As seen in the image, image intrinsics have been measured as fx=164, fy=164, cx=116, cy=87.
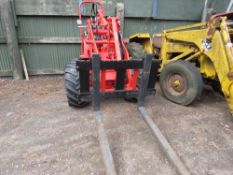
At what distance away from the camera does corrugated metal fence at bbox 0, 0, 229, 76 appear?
4.27m

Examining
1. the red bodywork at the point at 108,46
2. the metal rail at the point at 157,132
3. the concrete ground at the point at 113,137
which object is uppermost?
the red bodywork at the point at 108,46

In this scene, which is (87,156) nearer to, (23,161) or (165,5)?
(23,161)

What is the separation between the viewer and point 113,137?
7.27ft

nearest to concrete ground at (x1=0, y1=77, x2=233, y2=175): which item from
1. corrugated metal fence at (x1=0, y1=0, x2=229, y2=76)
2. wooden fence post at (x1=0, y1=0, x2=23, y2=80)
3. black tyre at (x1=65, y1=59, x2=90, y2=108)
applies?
black tyre at (x1=65, y1=59, x2=90, y2=108)

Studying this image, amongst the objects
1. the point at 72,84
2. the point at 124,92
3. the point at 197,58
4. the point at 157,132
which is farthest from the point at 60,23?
the point at 157,132

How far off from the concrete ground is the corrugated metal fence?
165 cm

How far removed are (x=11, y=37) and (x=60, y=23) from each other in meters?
1.27

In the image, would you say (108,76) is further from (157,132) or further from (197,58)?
(197,58)

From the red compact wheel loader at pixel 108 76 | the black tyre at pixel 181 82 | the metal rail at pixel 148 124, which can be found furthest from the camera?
the black tyre at pixel 181 82

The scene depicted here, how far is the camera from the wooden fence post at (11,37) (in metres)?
3.95

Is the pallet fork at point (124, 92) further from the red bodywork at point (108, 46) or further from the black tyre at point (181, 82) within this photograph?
the black tyre at point (181, 82)

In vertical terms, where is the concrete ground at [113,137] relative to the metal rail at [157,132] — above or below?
below

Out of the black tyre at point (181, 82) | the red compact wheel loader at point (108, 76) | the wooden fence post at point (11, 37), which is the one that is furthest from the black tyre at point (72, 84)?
the wooden fence post at point (11, 37)

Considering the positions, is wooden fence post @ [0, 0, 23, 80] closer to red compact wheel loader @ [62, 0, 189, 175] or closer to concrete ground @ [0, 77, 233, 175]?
concrete ground @ [0, 77, 233, 175]
